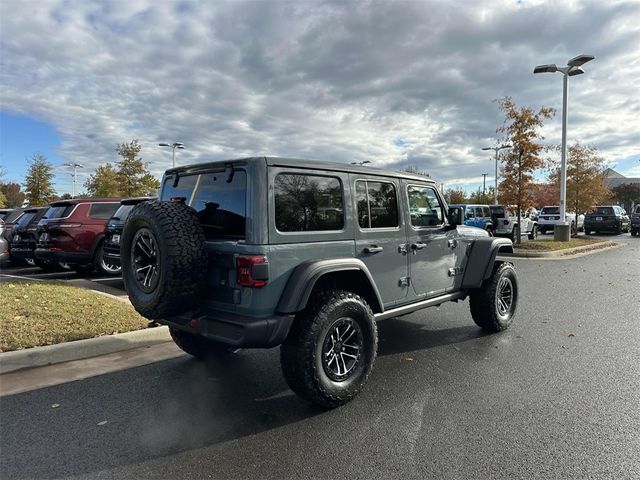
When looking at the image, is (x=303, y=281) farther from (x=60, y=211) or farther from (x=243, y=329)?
(x=60, y=211)

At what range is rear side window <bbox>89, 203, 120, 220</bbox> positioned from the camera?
10.1 m

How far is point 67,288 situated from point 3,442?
4341 mm

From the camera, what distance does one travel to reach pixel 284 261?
3.47 m

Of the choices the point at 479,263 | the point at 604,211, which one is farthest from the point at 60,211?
the point at 604,211

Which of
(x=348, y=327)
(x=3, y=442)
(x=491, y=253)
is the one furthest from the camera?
(x=491, y=253)

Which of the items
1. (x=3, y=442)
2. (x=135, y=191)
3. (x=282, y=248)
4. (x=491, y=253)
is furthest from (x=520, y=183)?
(x=135, y=191)

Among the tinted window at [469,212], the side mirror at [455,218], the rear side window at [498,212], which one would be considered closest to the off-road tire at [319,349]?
the side mirror at [455,218]

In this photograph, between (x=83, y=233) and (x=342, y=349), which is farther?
(x=83, y=233)

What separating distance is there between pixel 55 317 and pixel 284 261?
3.64 meters

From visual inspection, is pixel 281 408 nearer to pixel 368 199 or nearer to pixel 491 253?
pixel 368 199

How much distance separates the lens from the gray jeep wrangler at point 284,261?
11.1 ft

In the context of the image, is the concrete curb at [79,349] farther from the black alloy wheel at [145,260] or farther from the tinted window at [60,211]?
the tinted window at [60,211]

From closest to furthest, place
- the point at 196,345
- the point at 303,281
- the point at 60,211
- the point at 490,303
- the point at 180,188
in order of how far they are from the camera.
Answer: the point at 303,281 → the point at 180,188 → the point at 196,345 → the point at 490,303 → the point at 60,211

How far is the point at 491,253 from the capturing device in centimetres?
552
